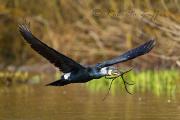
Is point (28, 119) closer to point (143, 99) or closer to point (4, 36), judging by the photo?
point (143, 99)

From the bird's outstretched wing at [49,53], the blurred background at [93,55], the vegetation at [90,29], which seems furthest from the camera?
the vegetation at [90,29]

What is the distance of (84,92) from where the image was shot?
1135 centimetres

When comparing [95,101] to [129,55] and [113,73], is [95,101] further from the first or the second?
[113,73]

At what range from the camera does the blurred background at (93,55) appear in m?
8.91

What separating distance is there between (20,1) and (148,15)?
4645 mm

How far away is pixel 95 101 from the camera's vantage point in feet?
32.0

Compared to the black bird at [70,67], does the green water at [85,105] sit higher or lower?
lower

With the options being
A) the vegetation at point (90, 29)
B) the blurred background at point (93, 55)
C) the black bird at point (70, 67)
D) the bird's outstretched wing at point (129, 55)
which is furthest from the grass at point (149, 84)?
the black bird at point (70, 67)

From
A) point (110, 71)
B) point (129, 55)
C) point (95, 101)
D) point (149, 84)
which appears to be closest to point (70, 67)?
point (110, 71)

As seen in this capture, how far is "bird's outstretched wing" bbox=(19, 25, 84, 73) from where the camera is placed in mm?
7867

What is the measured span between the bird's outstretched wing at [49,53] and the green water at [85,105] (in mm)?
516

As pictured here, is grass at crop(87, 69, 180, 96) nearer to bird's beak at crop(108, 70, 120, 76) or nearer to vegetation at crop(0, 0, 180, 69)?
vegetation at crop(0, 0, 180, 69)

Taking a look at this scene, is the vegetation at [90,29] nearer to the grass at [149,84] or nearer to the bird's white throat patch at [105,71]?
the grass at [149,84]

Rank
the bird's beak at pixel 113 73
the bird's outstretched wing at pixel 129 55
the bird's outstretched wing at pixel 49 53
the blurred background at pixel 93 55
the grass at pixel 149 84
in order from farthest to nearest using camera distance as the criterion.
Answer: the grass at pixel 149 84, the blurred background at pixel 93 55, the bird's outstretched wing at pixel 129 55, the bird's beak at pixel 113 73, the bird's outstretched wing at pixel 49 53
